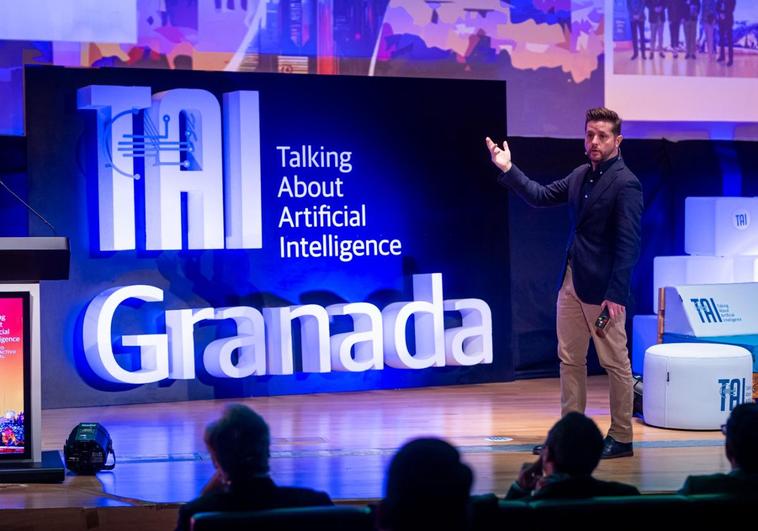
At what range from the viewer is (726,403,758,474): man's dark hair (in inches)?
127

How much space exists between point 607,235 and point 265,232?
307cm

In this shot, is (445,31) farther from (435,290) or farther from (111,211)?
(111,211)

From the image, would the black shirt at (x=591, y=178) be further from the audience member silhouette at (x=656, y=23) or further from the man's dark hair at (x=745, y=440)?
the audience member silhouette at (x=656, y=23)

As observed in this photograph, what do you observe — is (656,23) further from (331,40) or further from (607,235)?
(607,235)

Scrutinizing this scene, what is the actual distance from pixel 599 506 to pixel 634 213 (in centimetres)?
281

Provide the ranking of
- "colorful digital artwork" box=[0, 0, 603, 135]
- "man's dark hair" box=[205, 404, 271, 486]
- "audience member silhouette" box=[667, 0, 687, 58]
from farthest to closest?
"audience member silhouette" box=[667, 0, 687, 58]
"colorful digital artwork" box=[0, 0, 603, 135]
"man's dark hair" box=[205, 404, 271, 486]

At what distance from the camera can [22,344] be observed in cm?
509

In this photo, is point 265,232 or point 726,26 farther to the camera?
point 726,26

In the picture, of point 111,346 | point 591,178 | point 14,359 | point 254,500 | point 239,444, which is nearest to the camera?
point 254,500

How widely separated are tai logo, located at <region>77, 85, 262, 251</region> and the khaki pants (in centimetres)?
280

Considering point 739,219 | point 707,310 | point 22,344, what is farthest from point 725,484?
point 739,219

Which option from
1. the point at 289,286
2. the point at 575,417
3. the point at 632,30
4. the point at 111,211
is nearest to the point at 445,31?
the point at 632,30

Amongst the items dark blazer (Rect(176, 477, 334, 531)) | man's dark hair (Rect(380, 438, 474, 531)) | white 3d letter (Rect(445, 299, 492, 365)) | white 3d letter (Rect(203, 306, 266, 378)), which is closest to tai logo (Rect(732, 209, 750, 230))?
white 3d letter (Rect(445, 299, 492, 365))

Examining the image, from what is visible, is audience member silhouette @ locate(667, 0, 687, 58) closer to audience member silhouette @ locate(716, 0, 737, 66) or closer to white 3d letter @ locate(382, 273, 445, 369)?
audience member silhouette @ locate(716, 0, 737, 66)
